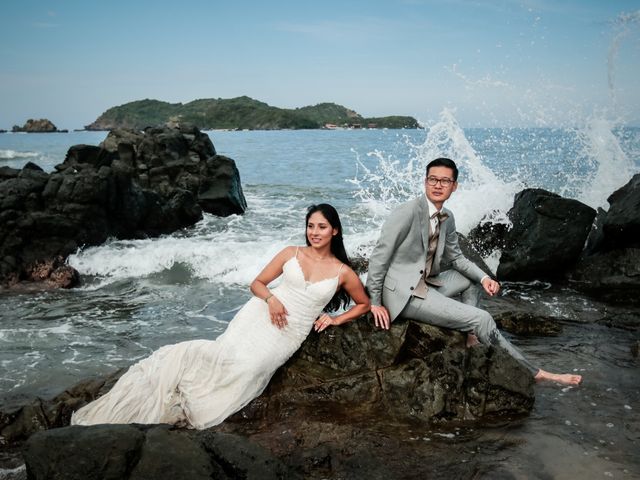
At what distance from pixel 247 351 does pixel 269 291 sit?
2.09ft

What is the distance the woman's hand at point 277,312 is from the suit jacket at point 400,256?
910 millimetres

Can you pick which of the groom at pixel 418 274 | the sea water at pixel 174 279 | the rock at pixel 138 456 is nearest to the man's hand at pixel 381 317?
the groom at pixel 418 274

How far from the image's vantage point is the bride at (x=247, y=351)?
16.4 ft

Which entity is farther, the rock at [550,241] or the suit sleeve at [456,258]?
the rock at [550,241]

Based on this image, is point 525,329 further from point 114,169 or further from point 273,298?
point 114,169

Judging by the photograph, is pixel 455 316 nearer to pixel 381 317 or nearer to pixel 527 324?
pixel 381 317

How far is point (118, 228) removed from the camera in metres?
16.9

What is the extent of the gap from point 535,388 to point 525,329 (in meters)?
2.33

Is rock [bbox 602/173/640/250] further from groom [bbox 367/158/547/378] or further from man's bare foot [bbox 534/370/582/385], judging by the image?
groom [bbox 367/158/547/378]

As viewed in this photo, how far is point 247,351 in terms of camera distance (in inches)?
202

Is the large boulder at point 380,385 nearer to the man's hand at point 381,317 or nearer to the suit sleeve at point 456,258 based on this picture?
the man's hand at point 381,317

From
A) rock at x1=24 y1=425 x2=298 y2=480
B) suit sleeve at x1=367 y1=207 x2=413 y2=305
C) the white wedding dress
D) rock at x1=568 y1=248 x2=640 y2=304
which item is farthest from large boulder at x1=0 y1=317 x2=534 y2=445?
rock at x1=568 y1=248 x2=640 y2=304

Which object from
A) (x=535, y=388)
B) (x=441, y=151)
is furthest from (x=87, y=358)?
(x=441, y=151)

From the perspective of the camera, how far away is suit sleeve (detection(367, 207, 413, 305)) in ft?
17.6
